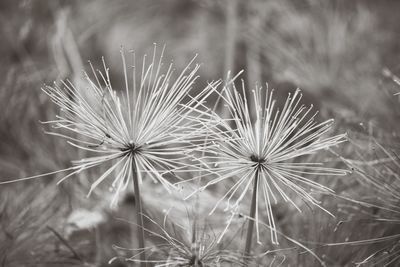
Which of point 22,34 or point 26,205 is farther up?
point 22,34

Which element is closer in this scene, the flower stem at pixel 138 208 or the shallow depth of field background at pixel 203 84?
the flower stem at pixel 138 208

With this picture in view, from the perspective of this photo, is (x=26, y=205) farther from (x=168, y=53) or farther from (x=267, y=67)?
(x=168, y=53)

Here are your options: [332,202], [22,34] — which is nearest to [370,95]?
[332,202]

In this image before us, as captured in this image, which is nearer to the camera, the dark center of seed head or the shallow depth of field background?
the dark center of seed head

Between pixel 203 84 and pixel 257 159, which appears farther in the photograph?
pixel 203 84

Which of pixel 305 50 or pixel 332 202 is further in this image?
pixel 305 50

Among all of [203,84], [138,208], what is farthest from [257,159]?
[203,84]

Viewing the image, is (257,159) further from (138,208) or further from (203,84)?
(203,84)

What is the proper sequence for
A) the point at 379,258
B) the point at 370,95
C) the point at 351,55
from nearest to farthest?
the point at 379,258 < the point at 370,95 < the point at 351,55
